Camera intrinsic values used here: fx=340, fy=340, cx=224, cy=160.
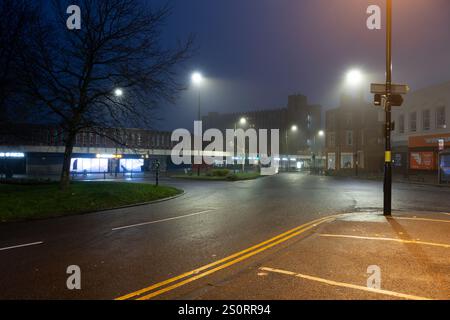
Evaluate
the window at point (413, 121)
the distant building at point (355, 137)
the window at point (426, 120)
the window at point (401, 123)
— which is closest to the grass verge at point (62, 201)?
the window at point (426, 120)

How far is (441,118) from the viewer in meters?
33.6

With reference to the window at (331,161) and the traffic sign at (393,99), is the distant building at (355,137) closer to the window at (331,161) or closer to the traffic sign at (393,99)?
the window at (331,161)

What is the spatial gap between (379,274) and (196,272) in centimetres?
301

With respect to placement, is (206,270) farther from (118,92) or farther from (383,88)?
(118,92)

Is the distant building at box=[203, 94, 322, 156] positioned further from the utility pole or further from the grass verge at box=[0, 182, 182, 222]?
the utility pole

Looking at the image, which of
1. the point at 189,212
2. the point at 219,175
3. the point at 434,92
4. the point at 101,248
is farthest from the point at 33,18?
the point at 434,92

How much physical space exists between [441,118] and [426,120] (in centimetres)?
197

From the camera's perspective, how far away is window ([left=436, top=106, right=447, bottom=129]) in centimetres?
3312

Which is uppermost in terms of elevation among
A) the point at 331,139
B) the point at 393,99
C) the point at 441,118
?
the point at 441,118

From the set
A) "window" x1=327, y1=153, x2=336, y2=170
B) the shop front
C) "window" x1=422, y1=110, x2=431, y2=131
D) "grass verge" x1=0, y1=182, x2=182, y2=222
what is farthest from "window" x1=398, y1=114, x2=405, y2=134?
"grass verge" x1=0, y1=182, x2=182, y2=222

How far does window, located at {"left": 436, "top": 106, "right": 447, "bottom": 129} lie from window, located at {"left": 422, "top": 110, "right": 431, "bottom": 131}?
3.45ft

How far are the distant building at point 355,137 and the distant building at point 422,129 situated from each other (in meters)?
13.4

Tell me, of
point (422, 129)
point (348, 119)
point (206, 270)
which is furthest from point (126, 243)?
point (348, 119)

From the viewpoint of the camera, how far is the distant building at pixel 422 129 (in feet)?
109
